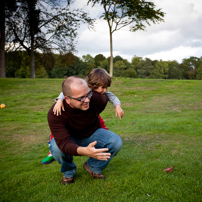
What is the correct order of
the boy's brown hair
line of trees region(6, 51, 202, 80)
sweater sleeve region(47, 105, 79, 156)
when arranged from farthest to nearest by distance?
Answer: line of trees region(6, 51, 202, 80) → the boy's brown hair → sweater sleeve region(47, 105, 79, 156)

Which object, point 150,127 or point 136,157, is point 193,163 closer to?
point 136,157

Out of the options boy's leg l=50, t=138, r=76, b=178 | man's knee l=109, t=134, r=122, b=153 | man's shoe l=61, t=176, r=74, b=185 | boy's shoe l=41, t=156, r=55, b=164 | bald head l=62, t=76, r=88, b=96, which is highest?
bald head l=62, t=76, r=88, b=96

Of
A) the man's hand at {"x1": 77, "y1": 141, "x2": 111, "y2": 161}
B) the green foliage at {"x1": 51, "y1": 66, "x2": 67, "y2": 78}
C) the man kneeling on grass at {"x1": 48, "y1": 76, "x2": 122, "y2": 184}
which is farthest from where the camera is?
the green foliage at {"x1": 51, "y1": 66, "x2": 67, "y2": 78}

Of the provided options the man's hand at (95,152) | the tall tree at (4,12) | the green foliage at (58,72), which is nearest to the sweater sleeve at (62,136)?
the man's hand at (95,152)

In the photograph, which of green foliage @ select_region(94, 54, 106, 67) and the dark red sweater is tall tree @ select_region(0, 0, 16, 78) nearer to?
the dark red sweater

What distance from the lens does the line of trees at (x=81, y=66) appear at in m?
25.2

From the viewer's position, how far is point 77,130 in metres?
2.72

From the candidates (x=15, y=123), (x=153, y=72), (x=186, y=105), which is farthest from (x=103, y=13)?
(x=153, y=72)

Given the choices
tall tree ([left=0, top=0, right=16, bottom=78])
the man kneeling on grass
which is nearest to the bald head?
the man kneeling on grass

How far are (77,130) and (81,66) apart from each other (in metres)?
61.0

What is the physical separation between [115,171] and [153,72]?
246 feet

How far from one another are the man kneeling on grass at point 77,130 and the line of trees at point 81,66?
2275cm

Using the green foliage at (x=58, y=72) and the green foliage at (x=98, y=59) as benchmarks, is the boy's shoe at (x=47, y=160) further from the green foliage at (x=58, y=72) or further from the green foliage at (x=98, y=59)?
the green foliage at (x=98, y=59)

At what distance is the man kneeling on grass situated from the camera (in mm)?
2412
